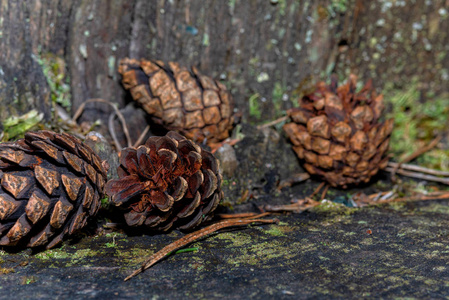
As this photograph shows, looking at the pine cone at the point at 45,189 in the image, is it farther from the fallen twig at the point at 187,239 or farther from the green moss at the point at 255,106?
the green moss at the point at 255,106

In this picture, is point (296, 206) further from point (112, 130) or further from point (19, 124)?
point (19, 124)

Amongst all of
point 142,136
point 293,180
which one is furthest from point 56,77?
point 293,180

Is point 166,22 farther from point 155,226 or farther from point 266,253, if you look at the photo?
point 266,253

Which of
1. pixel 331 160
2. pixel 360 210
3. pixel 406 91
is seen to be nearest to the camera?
pixel 360 210

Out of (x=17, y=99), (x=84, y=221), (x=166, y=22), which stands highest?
(x=166, y=22)

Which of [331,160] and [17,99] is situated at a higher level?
[17,99]

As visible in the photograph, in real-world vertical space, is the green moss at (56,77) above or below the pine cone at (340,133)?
above

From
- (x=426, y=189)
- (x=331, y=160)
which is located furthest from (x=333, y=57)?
(x=426, y=189)

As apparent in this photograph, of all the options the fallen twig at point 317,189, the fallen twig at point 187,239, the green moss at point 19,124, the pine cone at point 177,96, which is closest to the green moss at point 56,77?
the green moss at point 19,124
